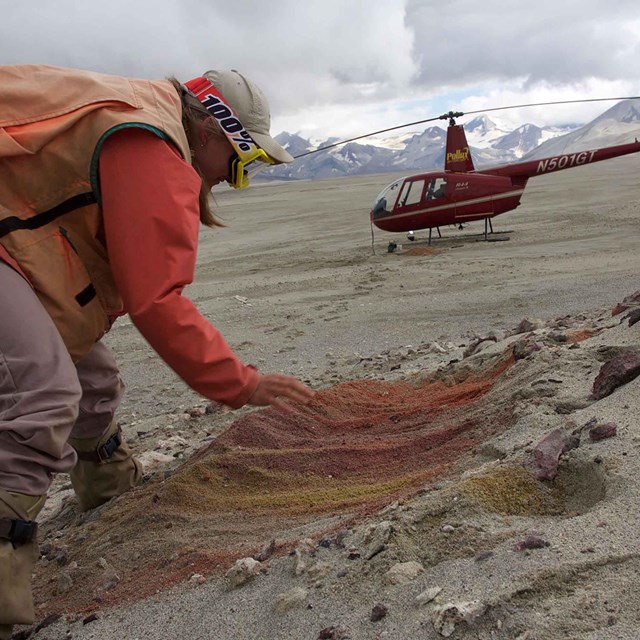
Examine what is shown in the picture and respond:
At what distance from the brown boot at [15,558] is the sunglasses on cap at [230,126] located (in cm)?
128

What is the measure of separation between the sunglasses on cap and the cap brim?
0.01 metres

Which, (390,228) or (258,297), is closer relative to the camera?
(258,297)

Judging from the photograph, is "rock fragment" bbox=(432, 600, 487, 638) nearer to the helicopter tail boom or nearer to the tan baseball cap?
the tan baseball cap

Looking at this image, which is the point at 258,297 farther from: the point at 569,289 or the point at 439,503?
the point at 439,503

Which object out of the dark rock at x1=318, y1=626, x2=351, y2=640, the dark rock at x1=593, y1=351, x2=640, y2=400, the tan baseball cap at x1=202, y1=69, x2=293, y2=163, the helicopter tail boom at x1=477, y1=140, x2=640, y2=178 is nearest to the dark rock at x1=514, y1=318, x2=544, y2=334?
the dark rock at x1=593, y1=351, x2=640, y2=400

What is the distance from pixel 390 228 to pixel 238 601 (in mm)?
11886

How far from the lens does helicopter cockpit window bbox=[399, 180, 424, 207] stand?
43.2 ft

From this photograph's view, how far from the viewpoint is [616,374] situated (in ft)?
9.52

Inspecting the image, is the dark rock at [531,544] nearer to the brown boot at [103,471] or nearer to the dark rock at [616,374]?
the dark rock at [616,374]

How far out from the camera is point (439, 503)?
2.24 meters

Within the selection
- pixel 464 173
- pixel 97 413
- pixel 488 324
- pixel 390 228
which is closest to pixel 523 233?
pixel 464 173

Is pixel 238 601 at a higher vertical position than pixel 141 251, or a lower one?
lower

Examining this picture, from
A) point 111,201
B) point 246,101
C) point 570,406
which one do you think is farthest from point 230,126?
point 570,406

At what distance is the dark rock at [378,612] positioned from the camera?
1.86m
